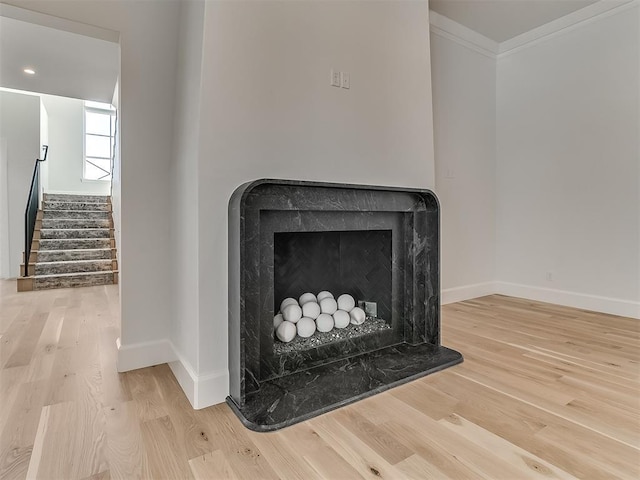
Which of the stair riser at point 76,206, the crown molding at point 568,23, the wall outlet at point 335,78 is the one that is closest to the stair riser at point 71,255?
the stair riser at point 76,206

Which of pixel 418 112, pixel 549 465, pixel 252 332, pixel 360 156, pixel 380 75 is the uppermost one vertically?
pixel 380 75

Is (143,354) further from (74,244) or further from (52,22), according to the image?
(74,244)

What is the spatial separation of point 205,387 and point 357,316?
3.32 ft

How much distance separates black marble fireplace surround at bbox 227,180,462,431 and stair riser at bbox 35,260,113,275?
4707mm

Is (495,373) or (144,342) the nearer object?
(495,373)

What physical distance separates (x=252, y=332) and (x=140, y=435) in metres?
0.58

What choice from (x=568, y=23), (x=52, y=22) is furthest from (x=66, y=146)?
(x=568, y=23)

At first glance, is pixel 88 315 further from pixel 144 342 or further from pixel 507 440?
pixel 507 440

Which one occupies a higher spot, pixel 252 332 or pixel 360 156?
pixel 360 156

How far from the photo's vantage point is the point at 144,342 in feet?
7.05

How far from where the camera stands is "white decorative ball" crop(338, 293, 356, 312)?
234 centimetres

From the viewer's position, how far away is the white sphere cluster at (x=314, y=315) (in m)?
2.04

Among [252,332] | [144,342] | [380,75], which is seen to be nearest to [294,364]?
[252,332]

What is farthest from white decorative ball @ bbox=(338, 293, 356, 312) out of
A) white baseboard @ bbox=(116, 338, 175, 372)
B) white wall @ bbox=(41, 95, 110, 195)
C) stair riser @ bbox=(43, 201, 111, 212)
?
white wall @ bbox=(41, 95, 110, 195)
